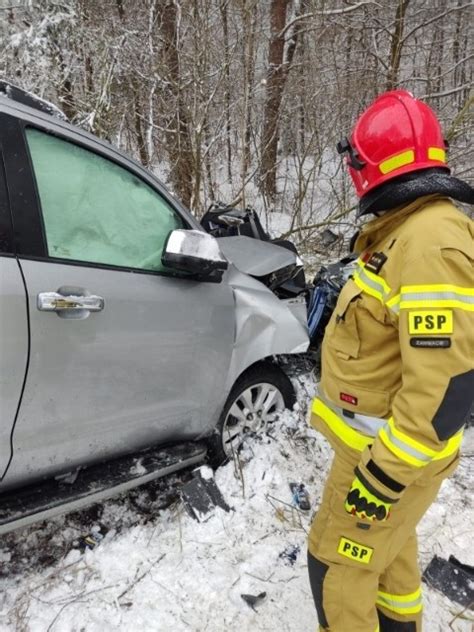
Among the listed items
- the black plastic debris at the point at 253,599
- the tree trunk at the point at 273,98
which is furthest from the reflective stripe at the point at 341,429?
the tree trunk at the point at 273,98

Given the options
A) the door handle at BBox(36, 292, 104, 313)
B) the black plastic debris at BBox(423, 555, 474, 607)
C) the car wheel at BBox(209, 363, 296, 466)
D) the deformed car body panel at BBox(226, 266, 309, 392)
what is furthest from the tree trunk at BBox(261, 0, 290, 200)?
the black plastic debris at BBox(423, 555, 474, 607)

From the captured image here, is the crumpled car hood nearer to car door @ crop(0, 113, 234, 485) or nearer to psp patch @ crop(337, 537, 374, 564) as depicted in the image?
car door @ crop(0, 113, 234, 485)

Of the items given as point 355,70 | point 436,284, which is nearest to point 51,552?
point 436,284

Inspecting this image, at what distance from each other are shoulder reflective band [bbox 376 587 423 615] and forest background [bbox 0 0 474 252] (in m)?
5.68

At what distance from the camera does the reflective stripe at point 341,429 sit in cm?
149

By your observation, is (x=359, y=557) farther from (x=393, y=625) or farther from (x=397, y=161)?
(x=397, y=161)

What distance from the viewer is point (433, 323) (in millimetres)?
1146

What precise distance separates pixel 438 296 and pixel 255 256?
2.33m

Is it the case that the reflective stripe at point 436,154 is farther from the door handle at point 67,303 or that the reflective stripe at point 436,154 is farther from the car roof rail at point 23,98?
the car roof rail at point 23,98

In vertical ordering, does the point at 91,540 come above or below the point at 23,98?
below

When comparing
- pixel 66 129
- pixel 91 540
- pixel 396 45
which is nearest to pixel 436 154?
pixel 66 129

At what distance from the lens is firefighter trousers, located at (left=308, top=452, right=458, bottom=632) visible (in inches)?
55.2

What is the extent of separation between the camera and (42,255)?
1.78 metres

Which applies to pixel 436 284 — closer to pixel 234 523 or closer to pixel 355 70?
pixel 234 523
